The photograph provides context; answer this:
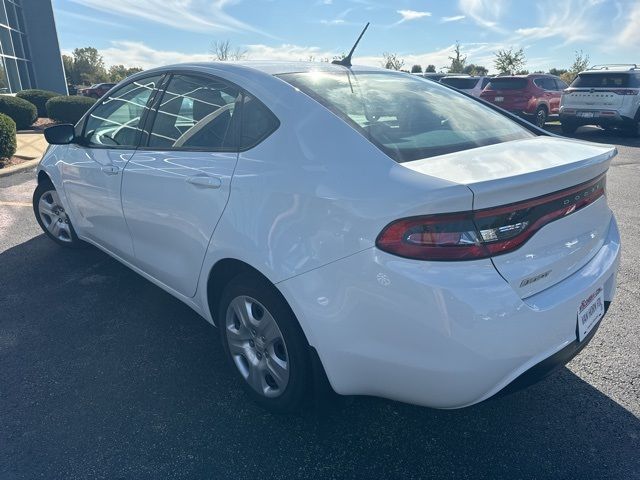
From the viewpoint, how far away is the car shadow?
2.06 meters

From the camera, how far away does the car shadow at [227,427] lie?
2062 millimetres

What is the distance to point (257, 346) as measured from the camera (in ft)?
7.66

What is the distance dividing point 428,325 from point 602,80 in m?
14.4

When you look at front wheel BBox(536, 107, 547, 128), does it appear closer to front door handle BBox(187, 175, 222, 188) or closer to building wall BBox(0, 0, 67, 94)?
front door handle BBox(187, 175, 222, 188)

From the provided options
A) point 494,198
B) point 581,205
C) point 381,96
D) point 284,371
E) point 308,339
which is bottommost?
point 284,371

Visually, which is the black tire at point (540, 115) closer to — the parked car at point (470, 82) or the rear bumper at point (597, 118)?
the rear bumper at point (597, 118)

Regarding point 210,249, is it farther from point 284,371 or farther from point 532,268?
point 532,268

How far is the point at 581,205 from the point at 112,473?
2.28m

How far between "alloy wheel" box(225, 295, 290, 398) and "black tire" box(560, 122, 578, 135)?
555 inches

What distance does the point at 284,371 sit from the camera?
2.20 m

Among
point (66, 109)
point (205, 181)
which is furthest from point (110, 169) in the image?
point (66, 109)

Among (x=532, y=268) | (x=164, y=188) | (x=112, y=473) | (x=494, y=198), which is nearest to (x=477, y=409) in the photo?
(x=532, y=268)

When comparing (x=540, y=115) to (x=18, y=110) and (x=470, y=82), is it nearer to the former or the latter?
(x=470, y=82)

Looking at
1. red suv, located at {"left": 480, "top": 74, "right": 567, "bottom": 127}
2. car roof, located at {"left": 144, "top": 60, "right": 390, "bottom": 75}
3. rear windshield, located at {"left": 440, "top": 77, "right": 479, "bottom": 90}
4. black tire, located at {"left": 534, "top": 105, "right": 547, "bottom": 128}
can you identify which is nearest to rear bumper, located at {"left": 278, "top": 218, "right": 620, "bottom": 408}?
car roof, located at {"left": 144, "top": 60, "right": 390, "bottom": 75}
